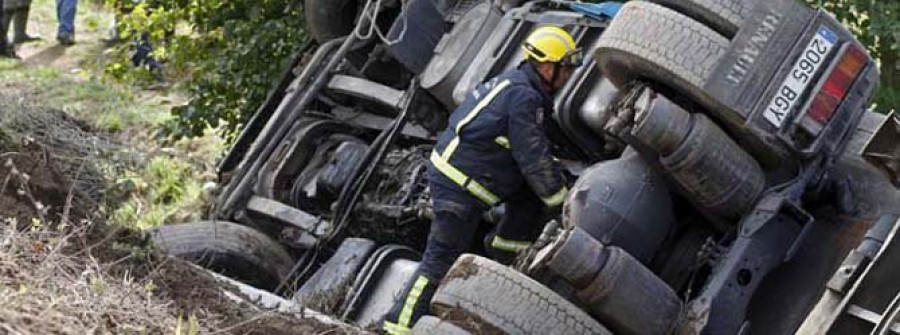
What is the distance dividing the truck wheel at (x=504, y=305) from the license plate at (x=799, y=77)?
2.65 ft

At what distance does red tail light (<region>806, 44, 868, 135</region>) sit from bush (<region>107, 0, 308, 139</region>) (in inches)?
149

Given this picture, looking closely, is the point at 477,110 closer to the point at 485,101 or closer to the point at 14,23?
the point at 485,101

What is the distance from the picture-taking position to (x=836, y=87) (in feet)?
15.3

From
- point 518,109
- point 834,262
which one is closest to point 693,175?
point 834,262

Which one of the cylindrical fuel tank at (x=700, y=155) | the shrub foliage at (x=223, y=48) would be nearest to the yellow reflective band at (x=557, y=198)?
the cylindrical fuel tank at (x=700, y=155)

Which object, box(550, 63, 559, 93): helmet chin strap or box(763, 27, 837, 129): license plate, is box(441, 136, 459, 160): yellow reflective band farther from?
box(763, 27, 837, 129): license plate

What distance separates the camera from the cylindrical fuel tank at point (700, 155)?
4.52 metres

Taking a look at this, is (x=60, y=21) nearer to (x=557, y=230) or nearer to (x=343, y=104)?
(x=343, y=104)

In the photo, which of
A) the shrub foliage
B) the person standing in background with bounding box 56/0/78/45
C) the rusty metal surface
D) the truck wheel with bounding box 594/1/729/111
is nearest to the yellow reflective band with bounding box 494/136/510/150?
the truck wheel with bounding box 594/1/729/111

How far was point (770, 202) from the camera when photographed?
4590 mm

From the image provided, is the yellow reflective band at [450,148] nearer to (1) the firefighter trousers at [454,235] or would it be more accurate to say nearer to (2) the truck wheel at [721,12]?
(1) the firefighter trousers at [454,235]

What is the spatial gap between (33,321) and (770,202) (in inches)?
85.8

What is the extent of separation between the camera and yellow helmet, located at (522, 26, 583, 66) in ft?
18.1

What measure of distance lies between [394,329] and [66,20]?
7700mm
